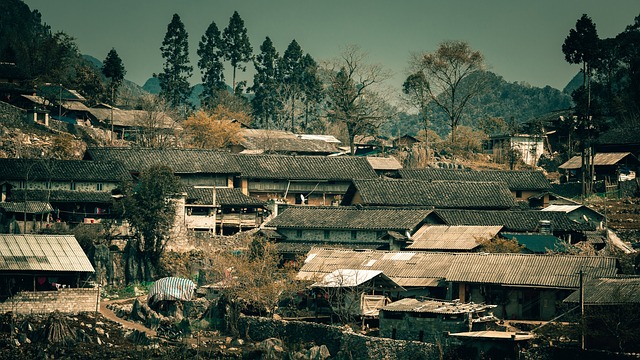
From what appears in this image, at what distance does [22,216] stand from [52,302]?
478 inches

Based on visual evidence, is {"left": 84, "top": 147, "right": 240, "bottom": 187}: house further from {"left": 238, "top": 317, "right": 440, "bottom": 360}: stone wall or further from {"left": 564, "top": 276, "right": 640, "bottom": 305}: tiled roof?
{"left": 564, "top": 276, "right": 640, "bottom": 305}: tiled roof

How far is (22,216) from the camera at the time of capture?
5869 cm

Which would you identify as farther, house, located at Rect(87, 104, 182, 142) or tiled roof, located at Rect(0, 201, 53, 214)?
house, located at Rect(87, 104, 182, 142)

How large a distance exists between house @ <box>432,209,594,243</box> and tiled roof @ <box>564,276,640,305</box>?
15010 millimetres

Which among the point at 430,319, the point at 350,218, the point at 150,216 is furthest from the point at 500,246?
the point at 150,216

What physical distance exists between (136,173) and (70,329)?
21199mm

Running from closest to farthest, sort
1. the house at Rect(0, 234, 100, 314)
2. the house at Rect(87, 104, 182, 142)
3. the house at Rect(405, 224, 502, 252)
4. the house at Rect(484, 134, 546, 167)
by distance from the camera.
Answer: the house at Rect(0, 234, 100, 314), the house at Rect(405, 224, 502, 252), the house at Rect(87, 104, 182, 142), the house at Rect(484, 134, 546, 167)

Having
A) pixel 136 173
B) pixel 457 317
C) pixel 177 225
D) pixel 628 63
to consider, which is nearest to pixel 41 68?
pixel 136 173

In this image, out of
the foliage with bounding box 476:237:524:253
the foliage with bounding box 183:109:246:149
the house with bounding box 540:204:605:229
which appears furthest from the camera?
the foliage with bounding box 183:109:246:149

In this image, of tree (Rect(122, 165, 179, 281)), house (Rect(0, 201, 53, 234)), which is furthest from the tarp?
house (Rect(0, 201, 53, 234))

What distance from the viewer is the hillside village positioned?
43281 mm

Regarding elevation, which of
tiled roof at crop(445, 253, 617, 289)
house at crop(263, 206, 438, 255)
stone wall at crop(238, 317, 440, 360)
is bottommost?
stone wall at crop(238, 317, 440, 360)

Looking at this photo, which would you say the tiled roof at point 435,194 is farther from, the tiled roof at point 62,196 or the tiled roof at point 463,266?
the tiled roof at point 62,196

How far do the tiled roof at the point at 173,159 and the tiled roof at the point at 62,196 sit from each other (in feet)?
12.8
